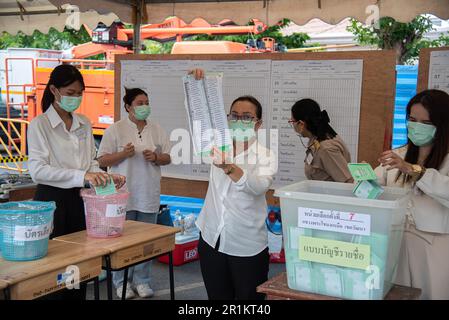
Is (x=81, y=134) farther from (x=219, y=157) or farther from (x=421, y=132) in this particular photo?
(x=421, y=132)

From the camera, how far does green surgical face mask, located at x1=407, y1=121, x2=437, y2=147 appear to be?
76.5 inches

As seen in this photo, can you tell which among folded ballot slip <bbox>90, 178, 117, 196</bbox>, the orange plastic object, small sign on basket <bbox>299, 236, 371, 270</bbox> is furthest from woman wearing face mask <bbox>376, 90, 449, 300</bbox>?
the orange plastic object

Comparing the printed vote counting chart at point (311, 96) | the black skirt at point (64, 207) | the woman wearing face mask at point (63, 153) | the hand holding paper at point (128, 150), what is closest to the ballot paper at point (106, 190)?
the woman wearing face mask at point (63, 153)

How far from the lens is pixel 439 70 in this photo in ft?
10.9

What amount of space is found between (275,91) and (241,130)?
1.66 metres

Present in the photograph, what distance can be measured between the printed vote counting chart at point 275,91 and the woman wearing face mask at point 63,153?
1399mm

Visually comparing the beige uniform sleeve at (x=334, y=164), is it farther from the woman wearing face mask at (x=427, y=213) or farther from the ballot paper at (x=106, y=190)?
the ballot paper at (x=106, y=190)

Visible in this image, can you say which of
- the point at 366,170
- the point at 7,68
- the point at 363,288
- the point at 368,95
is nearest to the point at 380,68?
the point at 368,95

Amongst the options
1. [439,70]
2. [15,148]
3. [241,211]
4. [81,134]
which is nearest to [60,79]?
[81,134]

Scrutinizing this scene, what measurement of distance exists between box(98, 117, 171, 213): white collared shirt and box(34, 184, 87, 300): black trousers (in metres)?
0.72

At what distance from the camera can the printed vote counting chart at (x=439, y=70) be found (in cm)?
328
